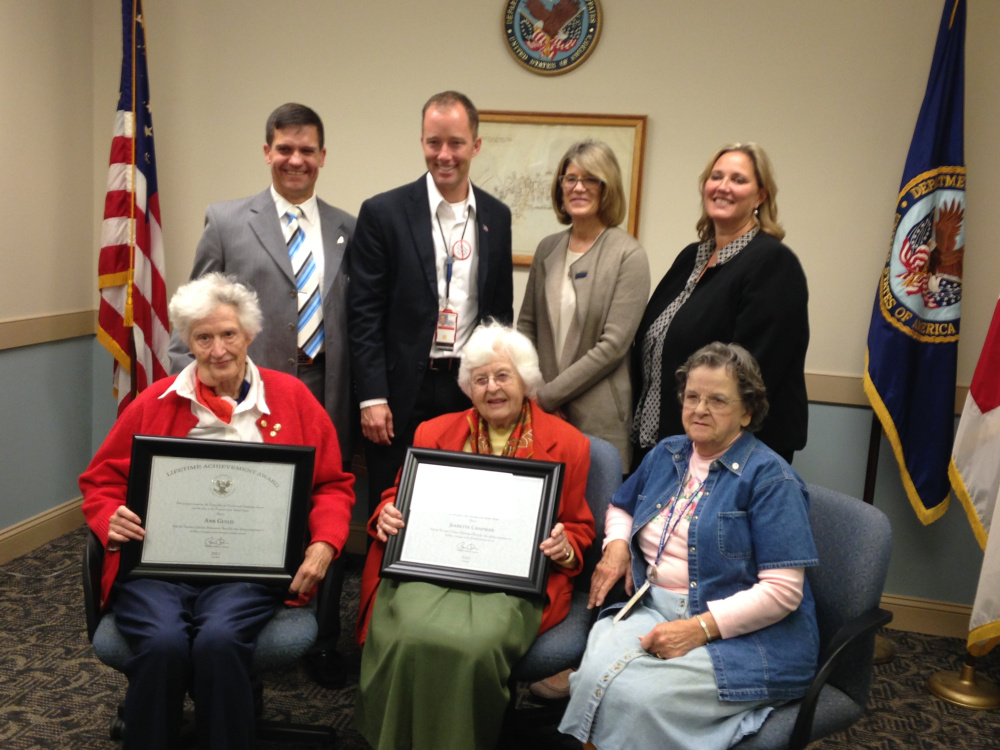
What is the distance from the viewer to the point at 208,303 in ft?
7.28

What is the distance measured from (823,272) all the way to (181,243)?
300cm

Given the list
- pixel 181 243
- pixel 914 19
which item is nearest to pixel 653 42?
pixel 914 19

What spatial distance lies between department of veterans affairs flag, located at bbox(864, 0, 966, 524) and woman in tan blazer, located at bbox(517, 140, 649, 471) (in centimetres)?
121

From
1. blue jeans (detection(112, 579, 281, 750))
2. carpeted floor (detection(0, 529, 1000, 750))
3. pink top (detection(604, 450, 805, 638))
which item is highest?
pink top (detection(604, 450, 805, 638))

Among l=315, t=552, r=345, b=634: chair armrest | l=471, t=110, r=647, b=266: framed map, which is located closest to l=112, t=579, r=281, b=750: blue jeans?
l=315, t=552, r=345, b=634: chair armrest

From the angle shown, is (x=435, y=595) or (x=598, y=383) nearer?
(x=435, y=595)

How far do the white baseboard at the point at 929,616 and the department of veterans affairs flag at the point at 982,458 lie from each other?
57cm

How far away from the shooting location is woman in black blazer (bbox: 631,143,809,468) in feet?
7.80

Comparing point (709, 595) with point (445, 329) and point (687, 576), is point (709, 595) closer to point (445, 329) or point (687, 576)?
point (687, 576)

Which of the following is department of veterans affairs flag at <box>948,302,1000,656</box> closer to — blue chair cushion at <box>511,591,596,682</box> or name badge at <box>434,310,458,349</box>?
blue chair cushion at <box>511,591,596,682</box>

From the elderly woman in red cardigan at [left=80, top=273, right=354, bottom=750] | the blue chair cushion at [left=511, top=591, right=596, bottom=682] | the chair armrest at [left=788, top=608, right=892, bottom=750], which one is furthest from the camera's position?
the blue chair cushion at [left=511, top=591, right=596, bottom=682]

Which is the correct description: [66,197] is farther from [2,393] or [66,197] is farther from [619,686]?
[619,686]

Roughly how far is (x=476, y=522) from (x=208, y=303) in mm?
921

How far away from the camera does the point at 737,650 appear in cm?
184
